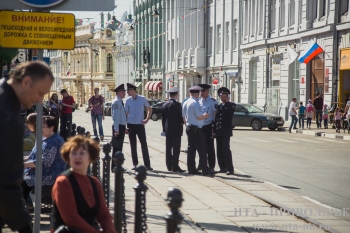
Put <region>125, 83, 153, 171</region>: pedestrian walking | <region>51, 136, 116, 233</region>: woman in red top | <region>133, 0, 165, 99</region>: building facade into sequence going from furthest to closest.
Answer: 1. <region>133, 0, 165, 99</region>: building facade
2. <region>125, 83, 153, 171</region>: pedestrian walking
3. <region>51, 136, 116, 233</region>: woman in red top

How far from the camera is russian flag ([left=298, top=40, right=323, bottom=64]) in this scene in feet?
Result: 127

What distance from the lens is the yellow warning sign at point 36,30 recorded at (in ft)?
21.6

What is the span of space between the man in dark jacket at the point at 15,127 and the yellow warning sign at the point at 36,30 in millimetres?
2194

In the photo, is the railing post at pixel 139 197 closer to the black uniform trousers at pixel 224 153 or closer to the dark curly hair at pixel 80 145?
the dark curly hair at pixel 80 145

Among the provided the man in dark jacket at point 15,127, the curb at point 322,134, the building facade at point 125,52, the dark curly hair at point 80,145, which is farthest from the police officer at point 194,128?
the building facade at point 125,52

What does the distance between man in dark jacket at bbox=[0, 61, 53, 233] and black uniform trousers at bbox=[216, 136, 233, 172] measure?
1048cm

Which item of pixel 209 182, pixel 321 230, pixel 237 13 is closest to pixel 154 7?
pixel 237 13

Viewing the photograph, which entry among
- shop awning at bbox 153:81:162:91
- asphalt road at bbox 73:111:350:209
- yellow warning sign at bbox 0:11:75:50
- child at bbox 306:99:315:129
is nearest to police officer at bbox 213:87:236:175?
asphalt road at bbox 73:111:350:209

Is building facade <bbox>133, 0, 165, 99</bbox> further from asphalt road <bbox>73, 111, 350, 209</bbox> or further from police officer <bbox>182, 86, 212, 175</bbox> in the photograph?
police officer <bbox>182, 86, 212, 175</bbox>

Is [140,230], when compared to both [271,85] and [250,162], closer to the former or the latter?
[250,162]

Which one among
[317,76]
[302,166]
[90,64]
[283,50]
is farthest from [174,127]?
[90,64]

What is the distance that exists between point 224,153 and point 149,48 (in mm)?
66571

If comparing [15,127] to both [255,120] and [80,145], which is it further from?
[255,120]

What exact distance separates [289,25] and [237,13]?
9.08 metres
